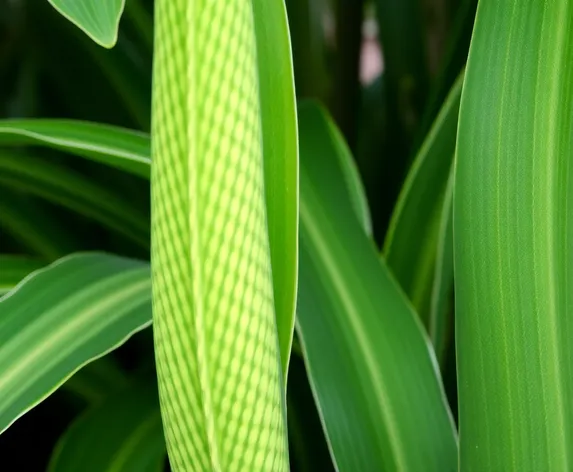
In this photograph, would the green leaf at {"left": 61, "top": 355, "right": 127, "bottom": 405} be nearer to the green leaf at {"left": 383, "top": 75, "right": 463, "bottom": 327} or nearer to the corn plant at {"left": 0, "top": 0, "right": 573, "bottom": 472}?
the corn plant at {"left": 0, "top": 0, "right": 573, "bottom": 472}

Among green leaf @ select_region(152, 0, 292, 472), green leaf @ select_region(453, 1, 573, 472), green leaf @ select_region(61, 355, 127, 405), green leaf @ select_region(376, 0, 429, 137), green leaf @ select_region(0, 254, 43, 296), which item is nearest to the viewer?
green leaf @ select_region(152, 0, 292, 472)

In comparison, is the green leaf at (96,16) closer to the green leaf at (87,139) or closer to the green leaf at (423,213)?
the green leaf at (87,139)

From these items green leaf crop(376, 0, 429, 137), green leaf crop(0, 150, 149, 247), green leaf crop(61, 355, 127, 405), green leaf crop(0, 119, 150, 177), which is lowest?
green leaf crop(61, 355, 127, 405)

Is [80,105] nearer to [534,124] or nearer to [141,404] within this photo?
[141,404]

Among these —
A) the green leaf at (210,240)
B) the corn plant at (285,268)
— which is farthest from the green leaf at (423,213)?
the green leaf at (210,240)

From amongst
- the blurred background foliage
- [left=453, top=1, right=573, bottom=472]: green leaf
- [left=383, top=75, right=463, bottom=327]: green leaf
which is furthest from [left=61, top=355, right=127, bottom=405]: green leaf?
[left=453, top=1, right=573, bottom=472]: green leaf

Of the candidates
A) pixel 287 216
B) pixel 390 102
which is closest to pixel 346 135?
pixel 390 102

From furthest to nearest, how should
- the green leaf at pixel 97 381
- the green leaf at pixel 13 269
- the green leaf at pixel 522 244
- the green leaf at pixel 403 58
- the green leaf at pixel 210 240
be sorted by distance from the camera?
the green leaf at pixel 403 58 < the green leaf at pixel 97 381 < the green leaf at pixel 13 269 < the green leaf at pixel 522 244 < the green leaf at pixel 210 240

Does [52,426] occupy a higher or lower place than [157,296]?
lower
